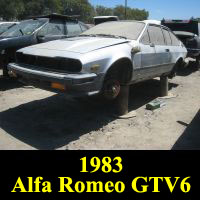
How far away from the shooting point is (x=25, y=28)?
732cm

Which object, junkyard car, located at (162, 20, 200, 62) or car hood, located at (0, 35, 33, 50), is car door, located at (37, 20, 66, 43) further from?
junkyard car, located at (162, 20, 200, 62)

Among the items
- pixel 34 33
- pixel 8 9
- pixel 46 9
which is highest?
pixel 46 9

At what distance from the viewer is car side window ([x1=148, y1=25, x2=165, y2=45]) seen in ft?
18.6

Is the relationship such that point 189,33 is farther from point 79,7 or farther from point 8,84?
point 79,7

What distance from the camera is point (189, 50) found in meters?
9.40

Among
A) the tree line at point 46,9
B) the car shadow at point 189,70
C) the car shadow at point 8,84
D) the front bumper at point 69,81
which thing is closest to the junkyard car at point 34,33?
the car shadow at point 8,84

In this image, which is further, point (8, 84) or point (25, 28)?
point (25, 28)

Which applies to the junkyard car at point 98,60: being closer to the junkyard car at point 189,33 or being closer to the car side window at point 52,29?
the car side window at point 52,29

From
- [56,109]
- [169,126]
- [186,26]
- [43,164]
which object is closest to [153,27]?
Result: [169,126]

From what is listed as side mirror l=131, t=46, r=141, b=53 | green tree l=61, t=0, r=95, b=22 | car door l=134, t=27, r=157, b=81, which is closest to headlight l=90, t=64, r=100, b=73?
side mirror l=131, t=46, r=141, b=53

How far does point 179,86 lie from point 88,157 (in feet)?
16.5

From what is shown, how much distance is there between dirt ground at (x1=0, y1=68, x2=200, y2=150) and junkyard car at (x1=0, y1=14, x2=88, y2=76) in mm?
912

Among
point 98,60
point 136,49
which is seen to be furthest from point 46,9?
point 98,60

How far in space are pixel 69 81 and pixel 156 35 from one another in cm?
282
